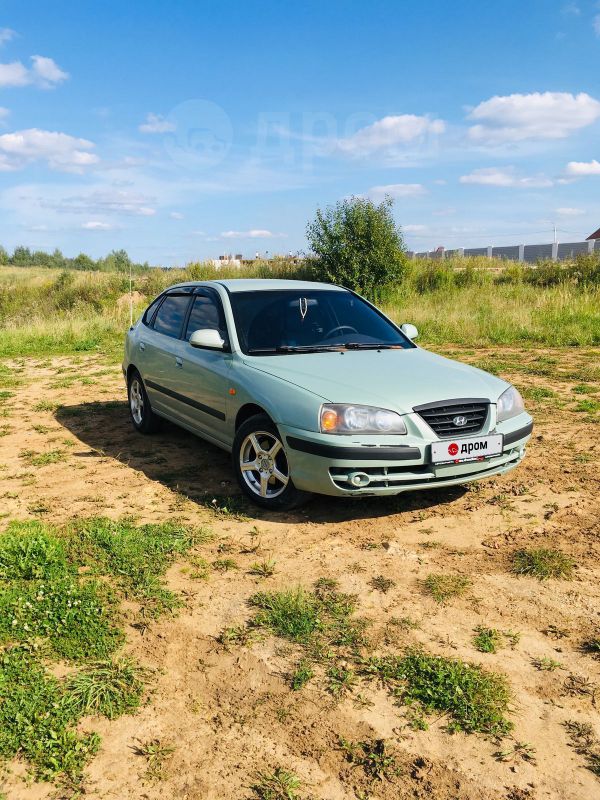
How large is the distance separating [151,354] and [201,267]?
920 inches

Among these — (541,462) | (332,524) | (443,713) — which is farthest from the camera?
(541,462)

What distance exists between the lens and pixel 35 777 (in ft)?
7.73

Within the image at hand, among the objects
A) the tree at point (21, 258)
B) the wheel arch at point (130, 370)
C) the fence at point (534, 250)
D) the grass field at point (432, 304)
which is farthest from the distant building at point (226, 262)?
the tree at point (21, 258)

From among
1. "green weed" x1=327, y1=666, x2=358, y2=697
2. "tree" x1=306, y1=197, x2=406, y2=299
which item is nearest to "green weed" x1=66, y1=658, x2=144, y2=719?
→ "green weed" x1=327, y1=666, x2=358, y2=697

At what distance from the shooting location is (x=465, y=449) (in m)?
4.47

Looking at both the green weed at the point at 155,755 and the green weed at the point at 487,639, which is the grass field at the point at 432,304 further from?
the green weed at the point at 155,755

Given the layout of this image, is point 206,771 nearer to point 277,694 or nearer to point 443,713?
point 277,694

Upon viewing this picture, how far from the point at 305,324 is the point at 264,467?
1.36m

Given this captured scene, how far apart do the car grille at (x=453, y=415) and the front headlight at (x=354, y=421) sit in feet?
0.61

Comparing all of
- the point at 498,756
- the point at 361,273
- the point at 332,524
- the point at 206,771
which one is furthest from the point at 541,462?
the point at 361,273

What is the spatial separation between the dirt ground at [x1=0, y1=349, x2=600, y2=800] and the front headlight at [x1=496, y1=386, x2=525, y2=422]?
0.67 meters

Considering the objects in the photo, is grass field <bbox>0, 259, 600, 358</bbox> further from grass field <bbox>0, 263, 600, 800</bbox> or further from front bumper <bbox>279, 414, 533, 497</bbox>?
front bumper <bbox>279, 414, 533, 497</bbox>

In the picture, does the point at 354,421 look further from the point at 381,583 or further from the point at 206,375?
the point at 206,375

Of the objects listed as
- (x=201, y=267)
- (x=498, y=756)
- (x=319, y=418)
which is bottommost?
(x=498, y=756)
